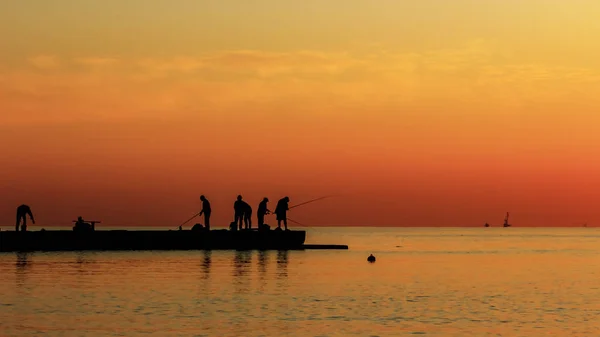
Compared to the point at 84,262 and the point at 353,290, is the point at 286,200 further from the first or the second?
the point at 353,290

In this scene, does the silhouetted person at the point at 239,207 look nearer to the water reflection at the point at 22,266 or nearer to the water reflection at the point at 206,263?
the water reflection at the point at 206,263

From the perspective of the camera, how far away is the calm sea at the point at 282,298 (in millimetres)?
27688

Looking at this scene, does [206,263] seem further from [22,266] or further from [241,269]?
[22,266]

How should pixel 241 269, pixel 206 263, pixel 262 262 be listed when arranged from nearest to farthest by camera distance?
1. pixel 241 269
2. pixel 206 263
3. pixel 262 262

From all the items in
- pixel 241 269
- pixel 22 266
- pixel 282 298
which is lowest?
pixel 282 298

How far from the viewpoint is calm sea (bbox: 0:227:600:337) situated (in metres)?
27.7

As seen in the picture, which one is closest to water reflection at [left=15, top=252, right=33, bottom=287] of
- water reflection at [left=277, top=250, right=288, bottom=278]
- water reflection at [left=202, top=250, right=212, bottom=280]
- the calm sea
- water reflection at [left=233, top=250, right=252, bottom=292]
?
the calm sea

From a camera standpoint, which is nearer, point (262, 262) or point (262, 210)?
point (262, 262)

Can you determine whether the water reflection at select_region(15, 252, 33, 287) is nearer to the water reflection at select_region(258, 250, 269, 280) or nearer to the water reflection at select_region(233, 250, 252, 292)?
the water reflection at select_region(233, 250, 252, 292)

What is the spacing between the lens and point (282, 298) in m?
35.3

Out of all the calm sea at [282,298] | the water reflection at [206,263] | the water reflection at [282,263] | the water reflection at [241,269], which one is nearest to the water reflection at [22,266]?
the calm sea at [282,298]

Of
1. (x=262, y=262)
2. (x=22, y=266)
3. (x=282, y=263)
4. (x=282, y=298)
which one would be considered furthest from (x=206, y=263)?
(x=282, y=298)

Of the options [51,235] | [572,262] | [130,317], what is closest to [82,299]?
[130,317]

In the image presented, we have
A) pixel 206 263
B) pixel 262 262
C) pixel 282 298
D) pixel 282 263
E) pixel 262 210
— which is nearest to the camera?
pixel 282 298
